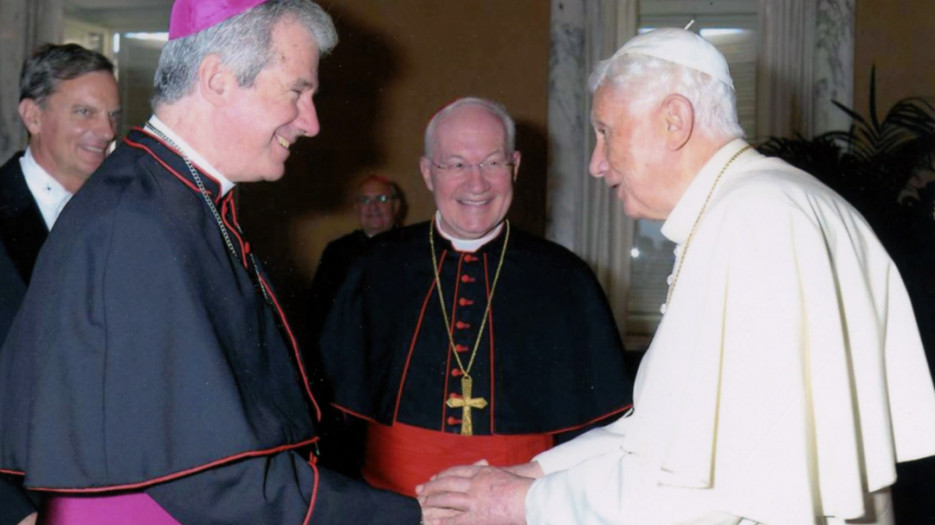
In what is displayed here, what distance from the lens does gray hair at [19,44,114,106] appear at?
3.59 m

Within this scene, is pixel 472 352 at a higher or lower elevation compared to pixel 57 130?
lower

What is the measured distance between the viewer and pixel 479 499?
2.65 meters

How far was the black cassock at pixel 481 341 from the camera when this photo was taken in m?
3.69

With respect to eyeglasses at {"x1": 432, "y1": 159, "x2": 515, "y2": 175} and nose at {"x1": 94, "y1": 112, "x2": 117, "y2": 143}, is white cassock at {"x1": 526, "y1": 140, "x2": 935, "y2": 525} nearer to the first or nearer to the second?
eyeglasses at {"x1": 432, "y1": 159, "x2": 515, "y2": 175}

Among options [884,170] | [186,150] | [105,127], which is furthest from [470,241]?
[884,170]

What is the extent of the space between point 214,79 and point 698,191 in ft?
3.35

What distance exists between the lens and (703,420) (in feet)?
6.73

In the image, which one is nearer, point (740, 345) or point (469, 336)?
point (740, 345)

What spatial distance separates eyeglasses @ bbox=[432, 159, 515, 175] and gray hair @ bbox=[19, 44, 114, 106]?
1178 millimetres

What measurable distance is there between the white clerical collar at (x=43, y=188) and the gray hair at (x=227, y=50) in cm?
122

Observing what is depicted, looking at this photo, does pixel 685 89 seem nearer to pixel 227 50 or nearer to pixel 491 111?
pixel 227 50

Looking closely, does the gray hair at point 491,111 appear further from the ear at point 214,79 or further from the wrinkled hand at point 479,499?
the ear at point 214,79

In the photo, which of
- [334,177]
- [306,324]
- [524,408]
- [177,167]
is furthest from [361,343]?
[334,177]

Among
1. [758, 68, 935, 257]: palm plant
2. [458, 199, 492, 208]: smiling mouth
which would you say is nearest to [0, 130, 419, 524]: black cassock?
[458, 199, 492, 208]: smiling mouth
